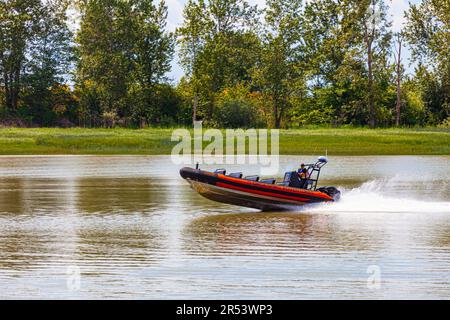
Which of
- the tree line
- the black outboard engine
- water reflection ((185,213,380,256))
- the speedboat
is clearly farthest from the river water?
the tree line

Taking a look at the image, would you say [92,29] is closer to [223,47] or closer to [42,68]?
[42,68]

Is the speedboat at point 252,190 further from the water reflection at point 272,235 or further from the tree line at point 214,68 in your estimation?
the tree line at point 214,68

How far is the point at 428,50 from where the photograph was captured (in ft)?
269

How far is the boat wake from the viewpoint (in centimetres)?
2856

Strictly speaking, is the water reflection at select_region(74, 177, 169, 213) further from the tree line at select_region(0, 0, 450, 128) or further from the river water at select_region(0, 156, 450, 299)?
the tree line at select_region(0, 0, 450, 128)

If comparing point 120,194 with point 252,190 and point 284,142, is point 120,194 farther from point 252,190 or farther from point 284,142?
point 284,142

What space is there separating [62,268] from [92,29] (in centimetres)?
6735

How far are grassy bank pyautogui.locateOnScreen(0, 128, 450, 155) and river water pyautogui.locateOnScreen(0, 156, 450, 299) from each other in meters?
24.5

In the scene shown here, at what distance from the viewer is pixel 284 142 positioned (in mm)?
65500

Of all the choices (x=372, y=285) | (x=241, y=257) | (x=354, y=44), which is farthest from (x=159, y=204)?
(x=354, y=44)

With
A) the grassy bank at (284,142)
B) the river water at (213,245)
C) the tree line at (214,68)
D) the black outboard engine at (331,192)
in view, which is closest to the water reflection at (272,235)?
the river water at (213,245)

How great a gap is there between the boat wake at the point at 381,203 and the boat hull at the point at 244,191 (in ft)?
2.64

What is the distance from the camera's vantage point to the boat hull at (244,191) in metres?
26.6

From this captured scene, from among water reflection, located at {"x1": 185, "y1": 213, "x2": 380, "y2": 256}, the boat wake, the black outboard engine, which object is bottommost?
water reflection, located at {"x1": 185, "y1": 213, "x2": 380, "y2": 256}
